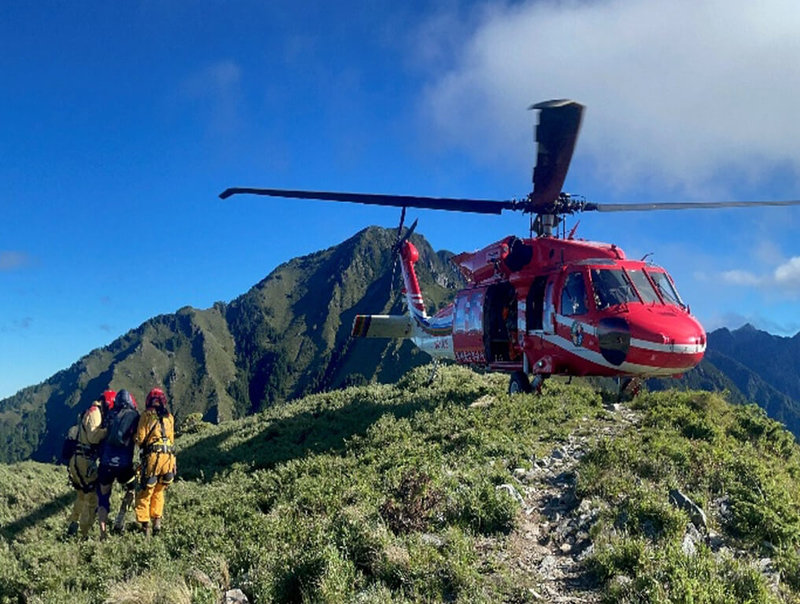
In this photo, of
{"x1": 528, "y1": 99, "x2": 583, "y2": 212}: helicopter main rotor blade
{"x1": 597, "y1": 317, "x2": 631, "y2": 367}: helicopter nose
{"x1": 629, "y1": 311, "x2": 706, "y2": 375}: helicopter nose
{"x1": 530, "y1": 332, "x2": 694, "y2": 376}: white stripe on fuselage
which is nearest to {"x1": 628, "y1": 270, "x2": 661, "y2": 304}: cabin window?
{"x1": 629, "y1": 311, "x2": 706, "y2": 375}: helicopter nose

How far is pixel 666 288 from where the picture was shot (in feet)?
42.2

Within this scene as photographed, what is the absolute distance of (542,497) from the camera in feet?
24.2

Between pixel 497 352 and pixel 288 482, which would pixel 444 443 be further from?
pixel 497 352

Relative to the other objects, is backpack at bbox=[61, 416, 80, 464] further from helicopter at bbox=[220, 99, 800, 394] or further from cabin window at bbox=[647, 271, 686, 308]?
cabin window at bbox=[647, 271, 686, 308]

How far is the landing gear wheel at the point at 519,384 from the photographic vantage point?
14641 mm

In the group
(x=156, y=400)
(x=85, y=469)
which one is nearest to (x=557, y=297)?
(x=156, y=400)

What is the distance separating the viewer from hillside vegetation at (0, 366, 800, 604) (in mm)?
5188

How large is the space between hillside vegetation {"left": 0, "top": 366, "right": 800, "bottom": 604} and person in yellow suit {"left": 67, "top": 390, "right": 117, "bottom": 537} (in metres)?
0.47

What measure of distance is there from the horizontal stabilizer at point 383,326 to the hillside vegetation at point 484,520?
32.6ft

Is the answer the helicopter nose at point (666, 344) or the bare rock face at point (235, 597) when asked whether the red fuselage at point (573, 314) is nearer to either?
the helicopter nose at point (666, 344)

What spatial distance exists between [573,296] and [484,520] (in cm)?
781

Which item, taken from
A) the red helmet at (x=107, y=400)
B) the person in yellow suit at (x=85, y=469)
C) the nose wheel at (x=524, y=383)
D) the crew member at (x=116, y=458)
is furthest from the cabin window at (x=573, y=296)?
the person in yellow suit at (x=85, y=469)

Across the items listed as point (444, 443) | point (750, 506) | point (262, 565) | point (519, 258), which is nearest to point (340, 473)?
point (444, 443)

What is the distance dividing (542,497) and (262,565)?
12.7 feet
